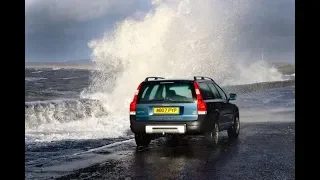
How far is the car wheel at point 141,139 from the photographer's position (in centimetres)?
1155

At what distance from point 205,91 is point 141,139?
1.78 meters

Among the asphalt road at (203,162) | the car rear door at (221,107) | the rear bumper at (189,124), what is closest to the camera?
the asphalt road at (203,162)

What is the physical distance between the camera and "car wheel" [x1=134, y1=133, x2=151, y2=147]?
11.6 meters

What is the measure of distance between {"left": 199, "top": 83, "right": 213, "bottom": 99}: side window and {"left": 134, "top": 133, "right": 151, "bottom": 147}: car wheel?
158 cm

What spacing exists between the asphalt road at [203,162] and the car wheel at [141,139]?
22cm

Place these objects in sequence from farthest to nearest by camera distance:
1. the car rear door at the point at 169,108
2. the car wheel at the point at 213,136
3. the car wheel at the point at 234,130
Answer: the car wheel at the point at 234,130 < the car wheel at the point at 213,136 < the car rear door at the point at 169,108

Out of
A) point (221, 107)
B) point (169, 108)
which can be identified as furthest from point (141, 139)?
point (221, 107)

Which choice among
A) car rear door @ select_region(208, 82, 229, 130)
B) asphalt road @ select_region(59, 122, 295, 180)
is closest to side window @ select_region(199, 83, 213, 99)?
car rear door @ select_region(208, 82, 229, 130)

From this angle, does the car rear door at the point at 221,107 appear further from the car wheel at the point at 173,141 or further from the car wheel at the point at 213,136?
the car wheel at the point at 173,141

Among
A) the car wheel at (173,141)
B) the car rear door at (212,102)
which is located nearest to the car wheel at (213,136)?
the car rear door at (212,102)

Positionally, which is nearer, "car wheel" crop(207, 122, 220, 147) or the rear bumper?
the rear bumper

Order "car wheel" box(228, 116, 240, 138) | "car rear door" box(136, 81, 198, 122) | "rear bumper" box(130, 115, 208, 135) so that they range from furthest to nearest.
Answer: "car wheel" box(228, 116, 240, 138) → "car rear door" box(136, 81, 198, 122) → "rear bumper" box(130, 115, 208, 135)

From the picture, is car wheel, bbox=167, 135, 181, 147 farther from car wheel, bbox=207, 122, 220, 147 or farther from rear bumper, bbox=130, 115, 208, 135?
rear bumper, bbox=130, 115, 208, 135
